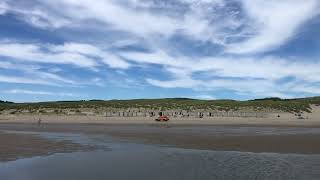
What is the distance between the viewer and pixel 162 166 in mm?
17891

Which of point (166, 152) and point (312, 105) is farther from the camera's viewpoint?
point (312, 105)

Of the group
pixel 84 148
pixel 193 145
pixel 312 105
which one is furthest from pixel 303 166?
pixel 312 105

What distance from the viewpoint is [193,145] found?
87.1 feet

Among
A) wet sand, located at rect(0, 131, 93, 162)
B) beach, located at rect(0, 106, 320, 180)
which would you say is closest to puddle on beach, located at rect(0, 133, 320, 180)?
beach, located at rect(0, 106, 320, 180)

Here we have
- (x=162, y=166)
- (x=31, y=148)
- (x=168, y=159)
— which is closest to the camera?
(x=162, y=166)

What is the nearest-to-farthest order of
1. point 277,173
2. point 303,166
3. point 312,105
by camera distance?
point 277,173 → point 303,166 → point 312,105

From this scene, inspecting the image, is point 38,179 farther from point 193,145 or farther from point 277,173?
point 193,145

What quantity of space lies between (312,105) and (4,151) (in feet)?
225

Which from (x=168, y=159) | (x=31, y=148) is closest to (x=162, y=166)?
(x=168, y=159)

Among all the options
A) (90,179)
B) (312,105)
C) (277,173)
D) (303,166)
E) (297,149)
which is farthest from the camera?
(312,105)


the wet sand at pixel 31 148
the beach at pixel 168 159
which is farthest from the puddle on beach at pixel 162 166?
the wet sand at pixel 31 148

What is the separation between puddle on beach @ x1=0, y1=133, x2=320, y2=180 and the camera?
621 inches

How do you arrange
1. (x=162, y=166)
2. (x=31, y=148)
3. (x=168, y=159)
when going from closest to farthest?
1. (x=162, y=166)
2. (x=168, y=159)
3. (x=31, y=148)

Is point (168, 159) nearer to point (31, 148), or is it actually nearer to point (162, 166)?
point (162, 166)
